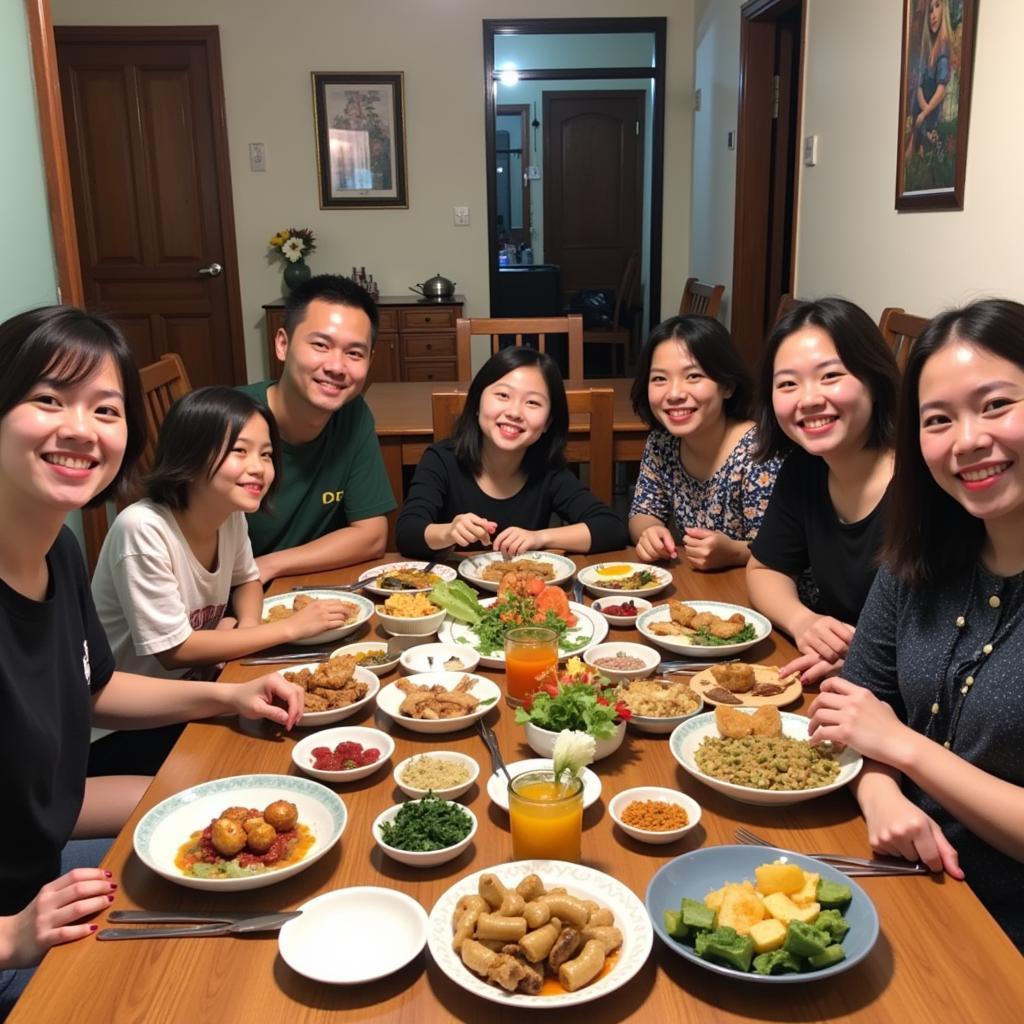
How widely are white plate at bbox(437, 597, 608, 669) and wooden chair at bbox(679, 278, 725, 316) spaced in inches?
114

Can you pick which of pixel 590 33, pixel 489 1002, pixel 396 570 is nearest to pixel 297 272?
pixel 590 33

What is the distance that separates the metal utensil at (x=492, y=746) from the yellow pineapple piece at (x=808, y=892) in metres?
0.37

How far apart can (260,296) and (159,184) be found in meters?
0.90

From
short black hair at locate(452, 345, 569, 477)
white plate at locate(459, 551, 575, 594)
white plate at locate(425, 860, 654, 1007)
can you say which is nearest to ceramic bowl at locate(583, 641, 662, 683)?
white plate at locate(459, 551, 575, 594)

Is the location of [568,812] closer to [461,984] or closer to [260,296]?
[461,984]

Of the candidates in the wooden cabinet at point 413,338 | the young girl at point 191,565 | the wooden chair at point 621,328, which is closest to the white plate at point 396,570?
the young girl at point 191,565

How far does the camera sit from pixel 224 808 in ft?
3.88

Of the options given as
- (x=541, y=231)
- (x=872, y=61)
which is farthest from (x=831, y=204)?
(x=541, y=231)

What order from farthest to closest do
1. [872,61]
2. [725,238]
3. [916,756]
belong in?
1. [725,238]
2. [872,61]
3. [916,756]

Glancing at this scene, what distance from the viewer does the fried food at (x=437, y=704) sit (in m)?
1.36

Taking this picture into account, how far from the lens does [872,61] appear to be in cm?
338

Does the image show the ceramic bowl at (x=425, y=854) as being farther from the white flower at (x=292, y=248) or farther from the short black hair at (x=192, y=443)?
the white flower at (x=292, y=248)

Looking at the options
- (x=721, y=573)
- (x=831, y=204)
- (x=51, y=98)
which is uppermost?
(x=51, y=98)

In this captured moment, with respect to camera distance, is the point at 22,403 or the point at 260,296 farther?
the point at 260,296
